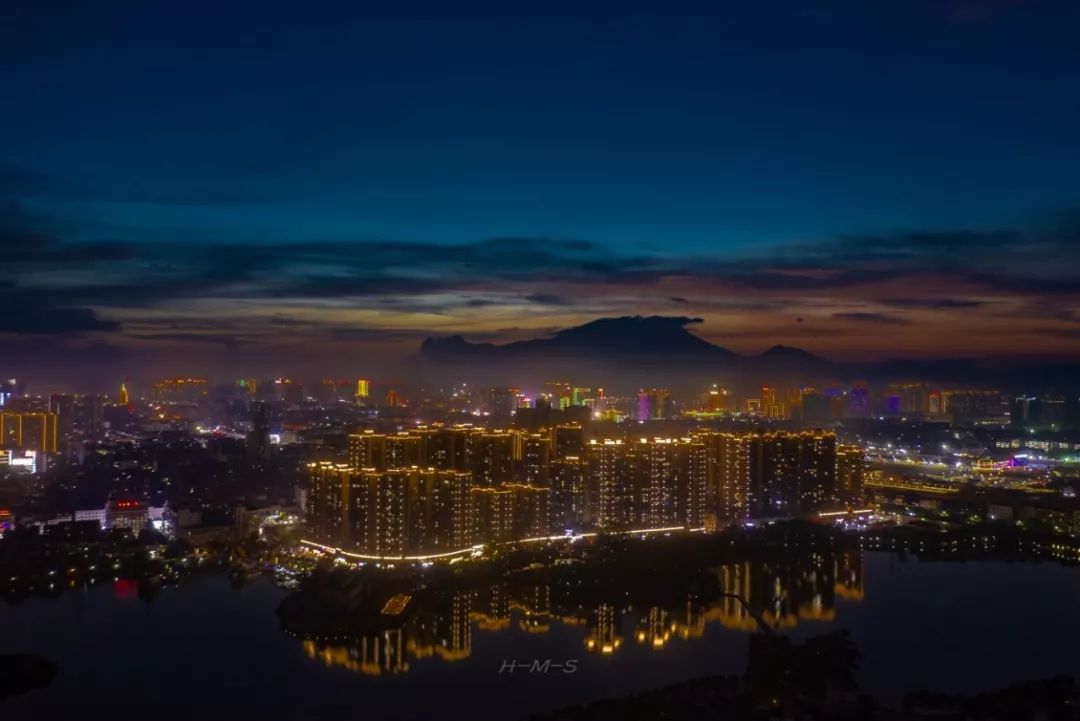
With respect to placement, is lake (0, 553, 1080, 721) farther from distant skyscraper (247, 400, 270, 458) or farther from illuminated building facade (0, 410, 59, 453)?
illuminated building facade (0, 410, 59, 453)

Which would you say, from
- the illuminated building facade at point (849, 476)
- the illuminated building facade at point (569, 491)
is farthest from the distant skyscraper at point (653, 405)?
the illuminated building facade at point (569, 491)

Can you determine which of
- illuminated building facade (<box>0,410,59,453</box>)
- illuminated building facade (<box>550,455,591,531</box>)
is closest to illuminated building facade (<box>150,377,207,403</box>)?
illuminated building facade (<box>0,410,59,453</box>)

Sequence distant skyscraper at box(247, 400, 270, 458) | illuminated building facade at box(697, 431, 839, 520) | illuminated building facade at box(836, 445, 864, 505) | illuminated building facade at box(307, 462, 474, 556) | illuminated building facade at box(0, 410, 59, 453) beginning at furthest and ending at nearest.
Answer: illuminated building facade at box(0, 410, 59, 453) < distant skyscraper at box(247, 400, 270, 458) < illuminated building facade at box(836, 445, 864, 505) < illuminated building facade at box(697, 431, 839, 520) < illuminated building facade at box(307, 462, 474, 556)

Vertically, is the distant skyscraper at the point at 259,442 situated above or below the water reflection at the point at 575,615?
above

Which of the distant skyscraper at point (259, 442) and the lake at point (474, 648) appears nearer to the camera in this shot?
the lake at point (474, 648)

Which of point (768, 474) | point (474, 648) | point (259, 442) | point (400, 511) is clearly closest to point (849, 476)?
point (768, 474)

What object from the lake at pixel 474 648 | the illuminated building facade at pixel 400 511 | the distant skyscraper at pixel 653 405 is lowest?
the lake at pixel 474 648

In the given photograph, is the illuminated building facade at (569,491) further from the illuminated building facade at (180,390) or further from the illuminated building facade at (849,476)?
the illuminated building facade at (180,390)

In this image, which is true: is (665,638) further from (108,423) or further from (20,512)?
(108,423)

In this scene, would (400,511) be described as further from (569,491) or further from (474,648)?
(474,648)
